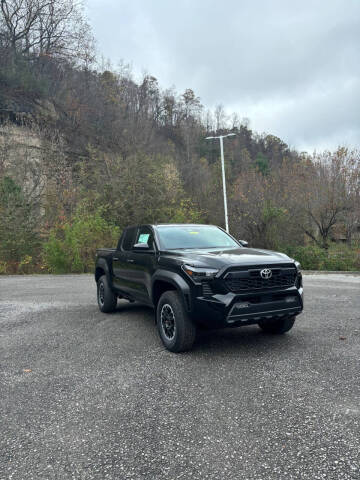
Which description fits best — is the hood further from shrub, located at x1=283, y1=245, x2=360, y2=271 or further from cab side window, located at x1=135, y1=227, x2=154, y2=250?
shrub, located at x1=283, y1=245, x2=360, y2=271

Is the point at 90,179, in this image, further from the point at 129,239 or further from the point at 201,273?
the point at 201,273

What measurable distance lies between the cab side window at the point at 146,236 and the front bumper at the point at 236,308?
1691mm

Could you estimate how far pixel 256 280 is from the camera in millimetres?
4730

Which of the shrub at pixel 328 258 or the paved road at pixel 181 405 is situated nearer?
the paved road at pixel 181 405

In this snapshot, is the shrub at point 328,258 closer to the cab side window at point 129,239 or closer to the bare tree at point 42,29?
the cab side window at point 129,239

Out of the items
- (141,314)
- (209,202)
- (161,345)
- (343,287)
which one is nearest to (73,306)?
(141,314)

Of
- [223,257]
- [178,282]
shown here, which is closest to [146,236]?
[178,282]

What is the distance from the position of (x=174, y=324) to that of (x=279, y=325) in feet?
5.96

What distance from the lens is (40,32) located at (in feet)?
116

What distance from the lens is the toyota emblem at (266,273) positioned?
15.5 feet

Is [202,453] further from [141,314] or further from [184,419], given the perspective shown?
[141,314]

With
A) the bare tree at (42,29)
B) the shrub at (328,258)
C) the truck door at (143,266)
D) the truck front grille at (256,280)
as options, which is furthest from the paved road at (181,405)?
the bare tree at (42,29)

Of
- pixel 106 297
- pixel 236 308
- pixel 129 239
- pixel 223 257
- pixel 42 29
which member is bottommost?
pixel 106 297

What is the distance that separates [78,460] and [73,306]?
6.49 meters
